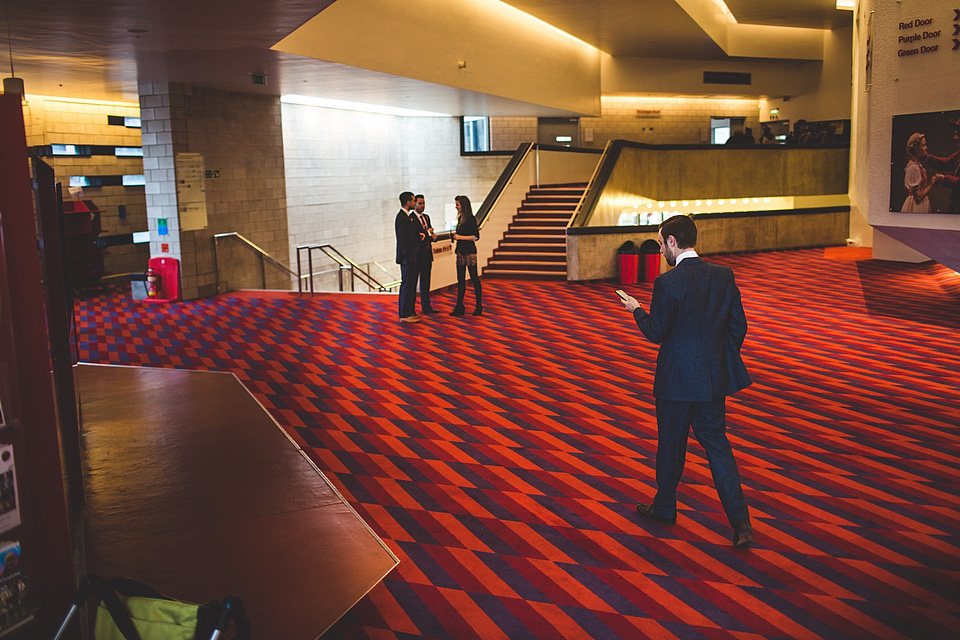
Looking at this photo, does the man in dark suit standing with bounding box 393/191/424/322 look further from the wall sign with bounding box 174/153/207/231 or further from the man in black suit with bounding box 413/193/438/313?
the wall sign with bounding box 174/153/207/231

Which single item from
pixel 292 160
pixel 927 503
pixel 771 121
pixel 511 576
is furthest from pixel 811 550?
pixel 771 121

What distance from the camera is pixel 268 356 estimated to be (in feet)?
27.9

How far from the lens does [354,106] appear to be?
17.1m

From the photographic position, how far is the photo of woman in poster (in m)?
7.80

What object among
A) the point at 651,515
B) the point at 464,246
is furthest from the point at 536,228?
the point at 651,515

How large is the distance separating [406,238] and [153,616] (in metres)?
7.65

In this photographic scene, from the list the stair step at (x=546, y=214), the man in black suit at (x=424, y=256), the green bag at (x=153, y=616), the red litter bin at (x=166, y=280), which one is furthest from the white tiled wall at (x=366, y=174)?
the green bag at (x=153, y=616)

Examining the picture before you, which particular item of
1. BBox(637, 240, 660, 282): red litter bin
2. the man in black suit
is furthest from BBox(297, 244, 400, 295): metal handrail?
BBox(637, 240, 660, 282): red litter bin

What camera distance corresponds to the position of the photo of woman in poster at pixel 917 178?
7801mm

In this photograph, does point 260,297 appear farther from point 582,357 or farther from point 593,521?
point 593,521

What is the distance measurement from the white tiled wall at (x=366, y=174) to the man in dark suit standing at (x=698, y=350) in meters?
12.5

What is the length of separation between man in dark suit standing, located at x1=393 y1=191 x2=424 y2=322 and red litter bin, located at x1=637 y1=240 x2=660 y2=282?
4704 mm

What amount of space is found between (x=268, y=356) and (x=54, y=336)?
455 centimetres

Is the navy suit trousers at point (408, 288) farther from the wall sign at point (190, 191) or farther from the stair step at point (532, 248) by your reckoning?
the stair step at point (532, 248)
